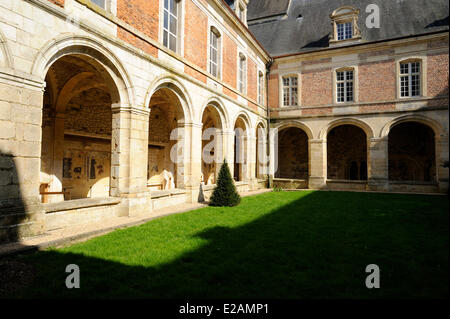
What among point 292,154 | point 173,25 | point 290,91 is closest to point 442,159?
point 292,154

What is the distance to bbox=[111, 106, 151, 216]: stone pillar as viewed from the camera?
21.3ft

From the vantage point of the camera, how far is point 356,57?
47.2 feet

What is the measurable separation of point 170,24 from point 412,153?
50.5ft

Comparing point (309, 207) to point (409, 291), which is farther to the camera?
point (309, 207)

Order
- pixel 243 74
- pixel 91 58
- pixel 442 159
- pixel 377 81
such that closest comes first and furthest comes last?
pixel 91 58
pixel 442 159
pixel 243 74
pixel 377 81

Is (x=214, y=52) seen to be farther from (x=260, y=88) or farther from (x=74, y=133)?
(x=74, y=133)

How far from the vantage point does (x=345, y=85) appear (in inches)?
579

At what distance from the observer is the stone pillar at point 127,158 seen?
21.3ft

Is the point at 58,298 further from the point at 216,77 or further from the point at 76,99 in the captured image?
the point at 216,77

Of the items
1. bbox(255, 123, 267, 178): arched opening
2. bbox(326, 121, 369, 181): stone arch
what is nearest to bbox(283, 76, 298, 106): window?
bbox(255, 123, 267, 178): arched opening

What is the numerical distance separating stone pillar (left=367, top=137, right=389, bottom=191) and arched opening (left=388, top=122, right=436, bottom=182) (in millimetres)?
3377
